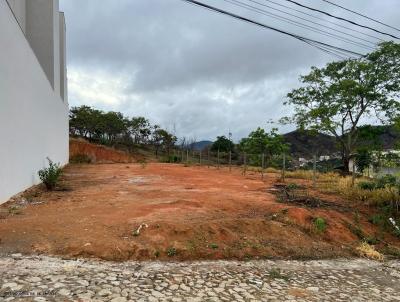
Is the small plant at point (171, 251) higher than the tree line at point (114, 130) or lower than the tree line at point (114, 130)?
lower

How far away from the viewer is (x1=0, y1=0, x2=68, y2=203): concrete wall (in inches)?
327

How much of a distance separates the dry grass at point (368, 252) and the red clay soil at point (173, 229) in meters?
0.18

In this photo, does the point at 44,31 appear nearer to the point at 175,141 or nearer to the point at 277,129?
the point at 277,129

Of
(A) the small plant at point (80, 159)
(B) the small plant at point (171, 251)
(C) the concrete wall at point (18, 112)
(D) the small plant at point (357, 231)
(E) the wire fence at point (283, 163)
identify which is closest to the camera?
(B) the small plant at point (171, 251)

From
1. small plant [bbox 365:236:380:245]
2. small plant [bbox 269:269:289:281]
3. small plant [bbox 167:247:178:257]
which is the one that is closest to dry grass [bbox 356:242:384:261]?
small plant [bbox 365:236:380:245]

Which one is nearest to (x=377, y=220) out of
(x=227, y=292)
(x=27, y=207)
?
(x=227, y=292)

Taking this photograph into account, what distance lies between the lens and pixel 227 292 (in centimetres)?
412

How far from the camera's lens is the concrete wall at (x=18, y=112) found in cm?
830

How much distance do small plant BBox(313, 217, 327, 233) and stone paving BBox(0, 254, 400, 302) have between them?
1.76m

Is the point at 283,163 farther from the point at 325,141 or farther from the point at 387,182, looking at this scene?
the point at 325,141

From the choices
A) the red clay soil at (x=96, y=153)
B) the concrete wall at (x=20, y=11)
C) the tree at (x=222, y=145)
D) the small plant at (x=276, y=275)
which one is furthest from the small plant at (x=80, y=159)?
the small plant at (x=276, y=275)

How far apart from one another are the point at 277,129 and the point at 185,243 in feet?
86.5

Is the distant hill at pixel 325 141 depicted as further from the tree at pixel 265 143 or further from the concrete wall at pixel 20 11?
the concrete wall at pixel 20 11

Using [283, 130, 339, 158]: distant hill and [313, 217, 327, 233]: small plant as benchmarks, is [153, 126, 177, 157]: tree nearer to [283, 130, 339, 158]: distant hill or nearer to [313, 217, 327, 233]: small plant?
[283, 130, 339, 158]: distant hill
